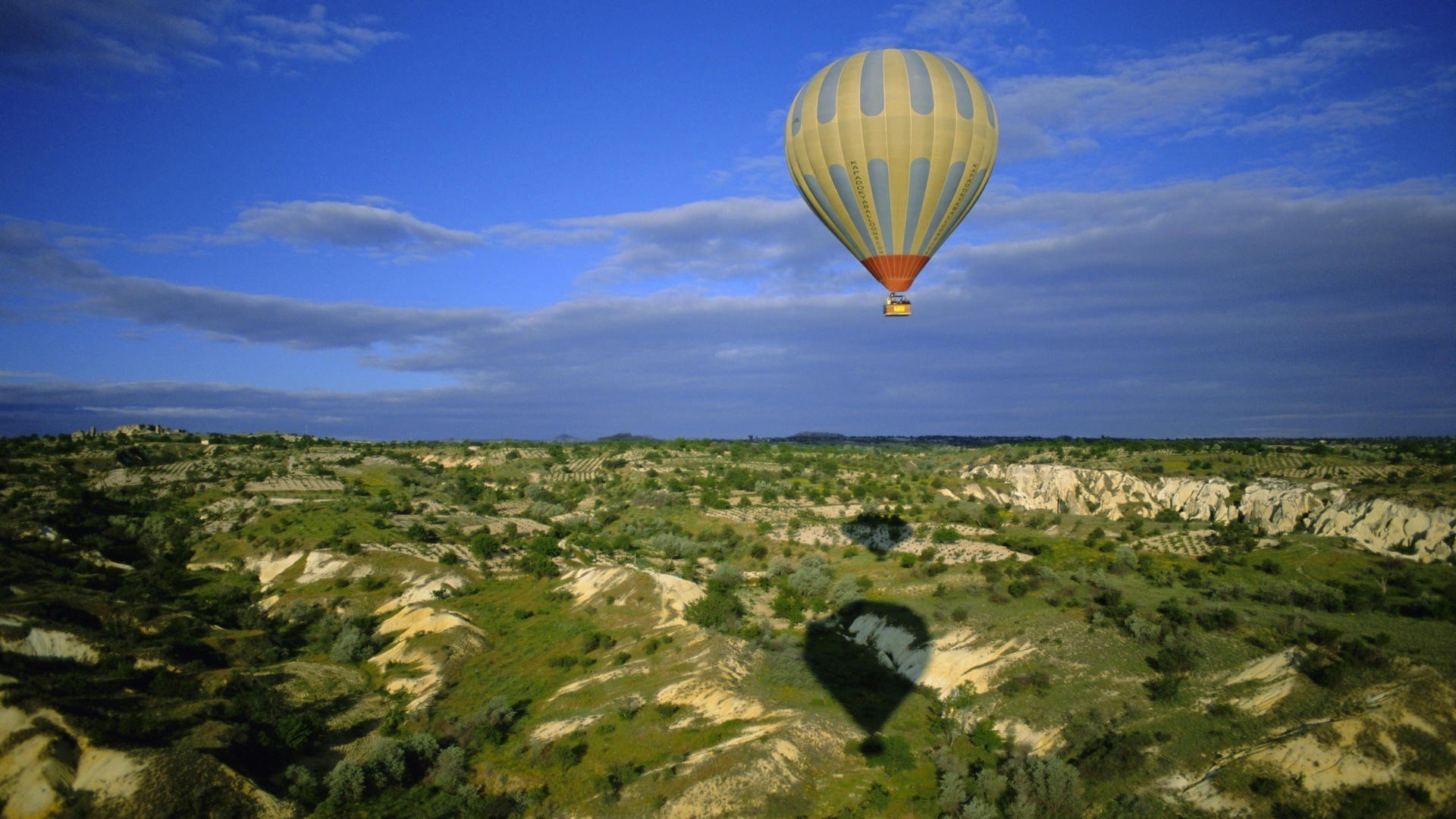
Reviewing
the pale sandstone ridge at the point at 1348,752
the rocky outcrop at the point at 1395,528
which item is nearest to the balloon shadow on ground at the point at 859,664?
the pale sandstone ridge at the point at 1348,752

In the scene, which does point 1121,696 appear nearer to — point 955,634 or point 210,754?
point 955,634

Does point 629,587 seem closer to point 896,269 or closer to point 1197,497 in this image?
point 896,269

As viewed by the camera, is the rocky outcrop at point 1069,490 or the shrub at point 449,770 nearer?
the shrub at point 449,770

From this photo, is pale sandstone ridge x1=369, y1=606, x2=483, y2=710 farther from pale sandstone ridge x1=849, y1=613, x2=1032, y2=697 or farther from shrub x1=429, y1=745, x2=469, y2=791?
pale sandstone ridge x1=849, y1=613, x2=1032, y2=697

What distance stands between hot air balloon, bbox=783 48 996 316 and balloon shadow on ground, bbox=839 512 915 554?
23.2 m

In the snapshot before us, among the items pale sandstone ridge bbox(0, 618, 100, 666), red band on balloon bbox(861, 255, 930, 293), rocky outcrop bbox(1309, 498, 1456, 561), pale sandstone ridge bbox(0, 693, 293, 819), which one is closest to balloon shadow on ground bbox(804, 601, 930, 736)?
red band on balloon bbox(861, 255, 930, 293)

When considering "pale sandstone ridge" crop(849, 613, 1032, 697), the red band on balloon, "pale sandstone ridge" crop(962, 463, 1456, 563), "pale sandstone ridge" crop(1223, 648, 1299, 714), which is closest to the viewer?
"pale sandstone ridge" crop(1223, 648, 1299, 714)

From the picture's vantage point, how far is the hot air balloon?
Answer: 29656 mm

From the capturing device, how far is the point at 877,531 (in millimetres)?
52594

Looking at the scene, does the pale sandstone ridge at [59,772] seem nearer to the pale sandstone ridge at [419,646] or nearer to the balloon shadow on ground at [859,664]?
the pale sandstone ridge at [419,646]

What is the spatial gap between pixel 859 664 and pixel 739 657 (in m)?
5.07

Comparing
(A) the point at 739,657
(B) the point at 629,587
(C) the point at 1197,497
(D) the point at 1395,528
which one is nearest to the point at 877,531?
(B) the point at 629,587

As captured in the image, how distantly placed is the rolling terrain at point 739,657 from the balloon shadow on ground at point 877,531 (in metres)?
0.32

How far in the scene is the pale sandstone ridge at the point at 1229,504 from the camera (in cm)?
4222
